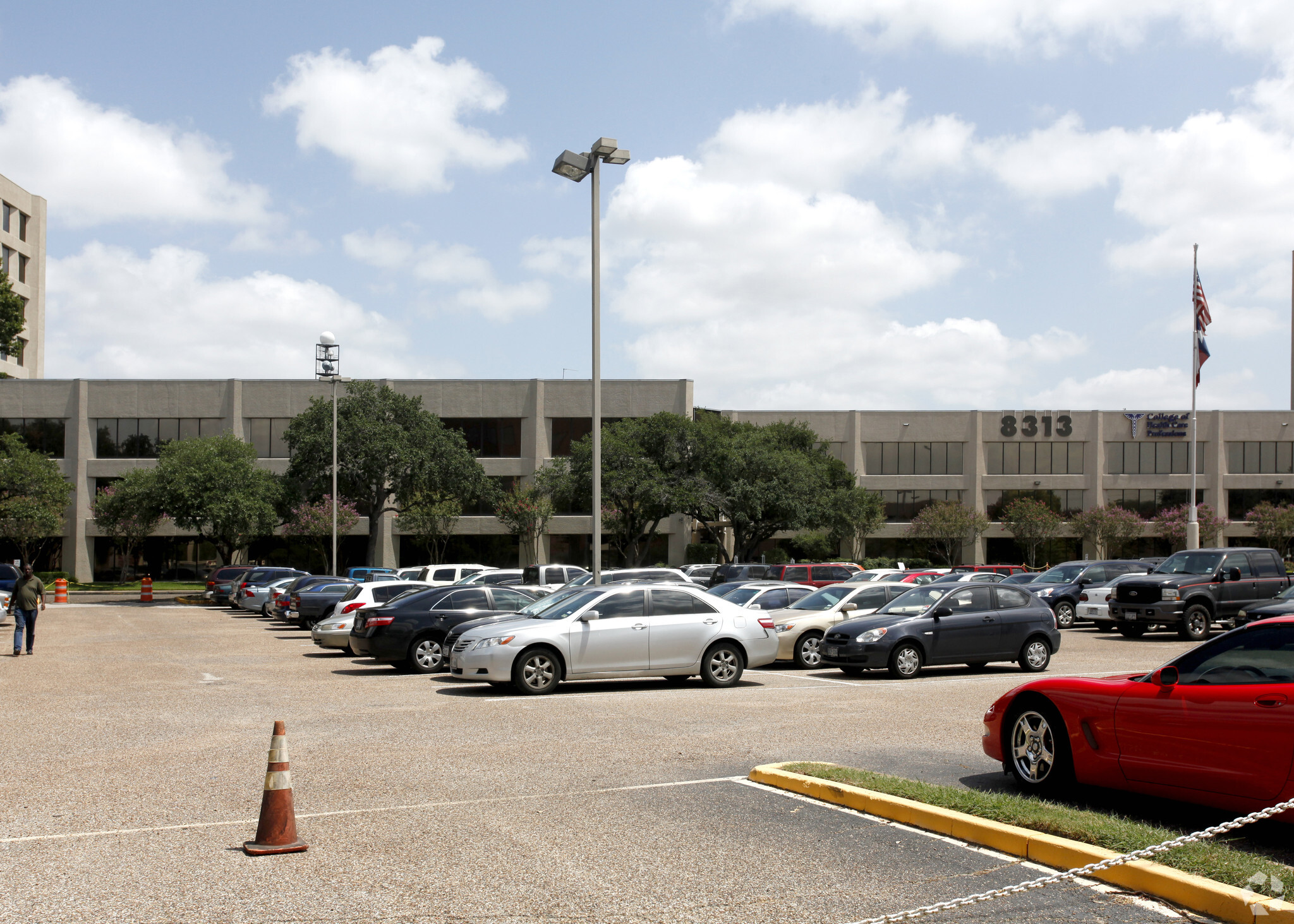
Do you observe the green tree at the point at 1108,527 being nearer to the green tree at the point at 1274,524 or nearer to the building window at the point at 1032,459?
the building window at the point at 1032,459

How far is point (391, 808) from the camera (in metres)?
8.13

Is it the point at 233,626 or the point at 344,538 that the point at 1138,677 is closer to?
the point at 233,626

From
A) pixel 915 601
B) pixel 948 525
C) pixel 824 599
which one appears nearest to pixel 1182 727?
pixel 915 601

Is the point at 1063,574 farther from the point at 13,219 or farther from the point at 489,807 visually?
the point at 13,219

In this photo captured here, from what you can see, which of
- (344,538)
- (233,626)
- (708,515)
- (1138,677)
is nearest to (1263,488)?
(708,515)

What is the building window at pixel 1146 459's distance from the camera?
7162cm

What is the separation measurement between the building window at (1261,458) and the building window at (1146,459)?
Result: 1.94 m

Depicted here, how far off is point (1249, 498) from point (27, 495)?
71478mm

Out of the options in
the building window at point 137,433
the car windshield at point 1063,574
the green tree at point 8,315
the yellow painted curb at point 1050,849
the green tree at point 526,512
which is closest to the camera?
the yellow painted curb at point 1050,849

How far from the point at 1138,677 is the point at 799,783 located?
253 cm

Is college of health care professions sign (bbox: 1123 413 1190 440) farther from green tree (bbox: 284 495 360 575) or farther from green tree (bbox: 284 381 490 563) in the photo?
green tree (bbox: 284 495 360 575)

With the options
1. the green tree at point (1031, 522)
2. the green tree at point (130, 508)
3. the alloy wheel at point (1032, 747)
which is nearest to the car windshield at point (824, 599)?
the alloy wheel at point (1032, 747)

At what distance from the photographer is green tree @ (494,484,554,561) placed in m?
59.8

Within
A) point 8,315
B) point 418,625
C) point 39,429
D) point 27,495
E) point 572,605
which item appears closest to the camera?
point 572,605
